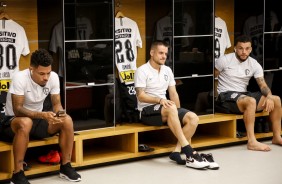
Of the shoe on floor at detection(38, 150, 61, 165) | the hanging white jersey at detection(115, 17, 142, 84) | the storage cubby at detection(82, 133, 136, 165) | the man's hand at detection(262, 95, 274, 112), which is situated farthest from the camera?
the man's hand at detection(262, 95, 274, 112)

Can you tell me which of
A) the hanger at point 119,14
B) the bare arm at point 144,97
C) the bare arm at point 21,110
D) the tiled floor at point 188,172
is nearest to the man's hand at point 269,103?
the tiled floor at point 188,172

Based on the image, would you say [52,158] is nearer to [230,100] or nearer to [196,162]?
[196,162]

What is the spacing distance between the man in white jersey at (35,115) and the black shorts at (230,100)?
Answer: 2.13m

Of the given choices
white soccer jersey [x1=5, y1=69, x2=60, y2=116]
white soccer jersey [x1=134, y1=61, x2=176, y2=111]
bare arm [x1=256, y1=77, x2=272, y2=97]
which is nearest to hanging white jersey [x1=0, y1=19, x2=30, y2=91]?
white soccer jersey [x1=5, y1=69, x2=60, y2=116]

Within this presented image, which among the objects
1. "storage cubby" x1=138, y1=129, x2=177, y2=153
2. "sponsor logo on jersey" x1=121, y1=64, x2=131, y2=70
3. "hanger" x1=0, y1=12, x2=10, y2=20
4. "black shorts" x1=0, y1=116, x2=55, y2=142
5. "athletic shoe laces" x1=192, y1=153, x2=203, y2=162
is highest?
"hanger" x1=0, y1=12, x2=10, y2=20

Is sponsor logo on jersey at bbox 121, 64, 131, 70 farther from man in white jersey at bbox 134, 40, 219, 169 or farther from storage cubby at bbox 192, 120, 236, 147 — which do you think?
storage cubby at bbox 192, 120, 236, 147

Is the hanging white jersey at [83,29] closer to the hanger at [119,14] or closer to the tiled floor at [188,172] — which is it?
the hanger at [119,14]

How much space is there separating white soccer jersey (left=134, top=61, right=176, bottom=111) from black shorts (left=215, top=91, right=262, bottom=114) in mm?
826

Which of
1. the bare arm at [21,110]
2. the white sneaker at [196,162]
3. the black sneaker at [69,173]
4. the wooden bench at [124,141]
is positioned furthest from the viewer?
the white sneaker at [196,162]

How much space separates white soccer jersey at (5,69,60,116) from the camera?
5055 millimetres

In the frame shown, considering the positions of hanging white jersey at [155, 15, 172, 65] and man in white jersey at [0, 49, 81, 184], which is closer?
man in white jersey at [0, 49, 81, 184]

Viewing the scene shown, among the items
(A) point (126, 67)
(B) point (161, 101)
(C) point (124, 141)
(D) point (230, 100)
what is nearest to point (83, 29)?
(A) point (126, 67)

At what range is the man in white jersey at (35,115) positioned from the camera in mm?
4949

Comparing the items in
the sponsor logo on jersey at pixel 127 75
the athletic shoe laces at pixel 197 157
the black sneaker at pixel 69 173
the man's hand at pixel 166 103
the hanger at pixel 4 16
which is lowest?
the black sneaker at pixel 69 173
